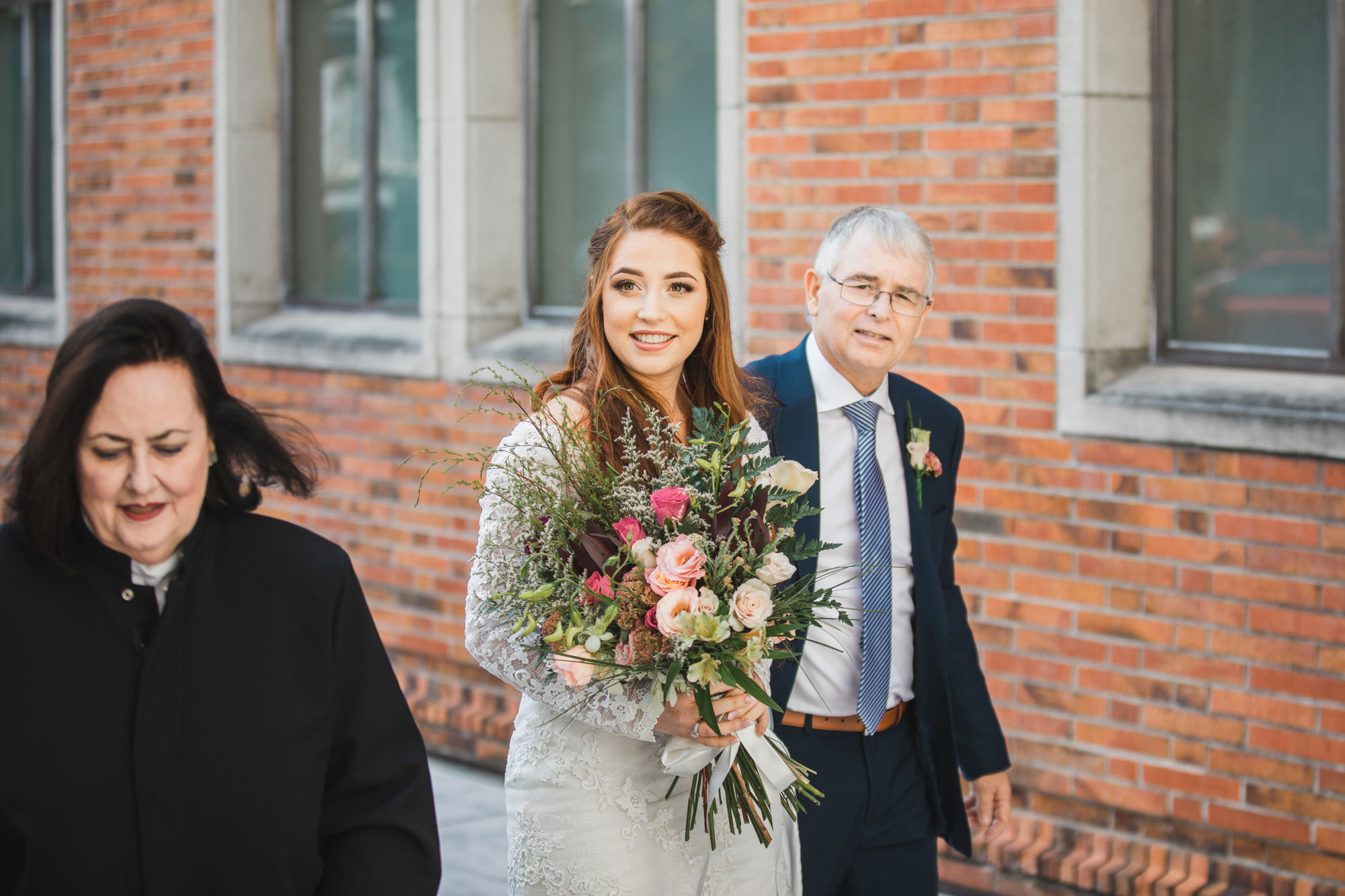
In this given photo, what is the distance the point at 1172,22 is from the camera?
4.69 m

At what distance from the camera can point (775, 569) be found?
8.25 feet

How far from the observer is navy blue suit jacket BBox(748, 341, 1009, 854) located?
3312 mm

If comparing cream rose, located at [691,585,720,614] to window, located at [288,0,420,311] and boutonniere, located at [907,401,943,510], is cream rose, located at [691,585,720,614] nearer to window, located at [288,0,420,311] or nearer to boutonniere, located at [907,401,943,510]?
boutonniere, located at [907,401,943,510]

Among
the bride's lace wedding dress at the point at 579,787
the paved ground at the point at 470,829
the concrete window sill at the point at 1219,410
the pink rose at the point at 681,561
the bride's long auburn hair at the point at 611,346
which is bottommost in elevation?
the paved ground at the point at 470,829

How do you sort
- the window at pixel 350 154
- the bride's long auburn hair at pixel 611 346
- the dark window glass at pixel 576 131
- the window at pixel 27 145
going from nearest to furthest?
the bride's long auburn hair at pixel 611 346, the dark window glass at pixel 576 131, the window at pixel 350 154, the window at pixel 27 145

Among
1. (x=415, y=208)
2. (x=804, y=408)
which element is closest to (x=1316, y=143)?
(x=804, y=408)

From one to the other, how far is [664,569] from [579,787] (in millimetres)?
526

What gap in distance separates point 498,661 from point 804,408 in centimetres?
101

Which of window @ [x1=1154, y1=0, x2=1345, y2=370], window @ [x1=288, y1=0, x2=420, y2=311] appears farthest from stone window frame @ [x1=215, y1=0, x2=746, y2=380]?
window @ [x1=1154, y1=0, x2=1345, y2=370]

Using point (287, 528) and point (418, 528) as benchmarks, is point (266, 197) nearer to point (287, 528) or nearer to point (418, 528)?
point (418, 528)

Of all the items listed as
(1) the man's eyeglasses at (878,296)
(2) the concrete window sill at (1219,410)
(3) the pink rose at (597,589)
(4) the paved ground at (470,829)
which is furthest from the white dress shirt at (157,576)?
(2) the concrete window sill at (1219,410)

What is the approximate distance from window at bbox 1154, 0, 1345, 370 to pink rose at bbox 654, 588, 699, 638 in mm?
2825

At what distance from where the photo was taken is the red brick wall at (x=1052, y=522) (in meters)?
4.28

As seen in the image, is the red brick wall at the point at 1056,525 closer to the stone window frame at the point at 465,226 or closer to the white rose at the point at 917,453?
the white rose at the point at 917,453
